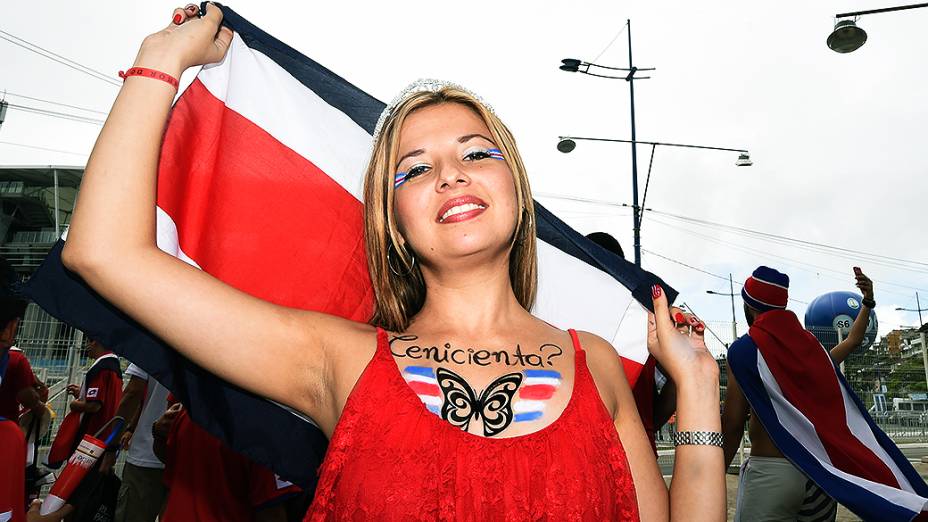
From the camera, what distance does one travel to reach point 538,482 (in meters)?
1.51

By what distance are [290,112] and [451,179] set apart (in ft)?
4.05

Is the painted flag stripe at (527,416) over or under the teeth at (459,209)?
under

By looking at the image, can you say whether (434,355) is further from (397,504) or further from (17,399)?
(17,399)

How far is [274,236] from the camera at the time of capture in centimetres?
247

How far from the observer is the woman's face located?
72.9 inches

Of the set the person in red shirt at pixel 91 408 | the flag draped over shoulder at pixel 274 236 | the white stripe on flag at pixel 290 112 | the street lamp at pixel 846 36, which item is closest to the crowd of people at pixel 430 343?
the white stripe on flag at pixel 290 112

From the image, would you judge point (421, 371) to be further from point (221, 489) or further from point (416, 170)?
point (221, 489)

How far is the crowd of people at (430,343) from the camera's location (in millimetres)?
1487

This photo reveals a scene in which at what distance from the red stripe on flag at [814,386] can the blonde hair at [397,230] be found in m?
2.57

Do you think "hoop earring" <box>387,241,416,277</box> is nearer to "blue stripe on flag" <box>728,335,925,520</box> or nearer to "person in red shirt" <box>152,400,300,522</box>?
"person in red shirt" <box>152,400,300,522</box>

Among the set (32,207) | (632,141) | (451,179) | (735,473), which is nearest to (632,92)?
(632,141)

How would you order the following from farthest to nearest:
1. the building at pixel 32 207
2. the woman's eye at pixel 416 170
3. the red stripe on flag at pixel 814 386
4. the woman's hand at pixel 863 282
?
the building at pixel 32 207 < the woman's hand at pixel 863 282 < the red stripe on flag at pixel 814 386 < the woman's eye at pixel 416 170

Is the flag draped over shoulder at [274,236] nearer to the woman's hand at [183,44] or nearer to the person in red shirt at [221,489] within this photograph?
the woman's hand at [183,44]

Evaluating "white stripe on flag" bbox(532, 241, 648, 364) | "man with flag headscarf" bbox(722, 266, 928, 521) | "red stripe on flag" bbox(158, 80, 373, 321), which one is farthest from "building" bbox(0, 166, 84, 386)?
"man with flag headscarf" bbox(722, 266, 928, 521)
